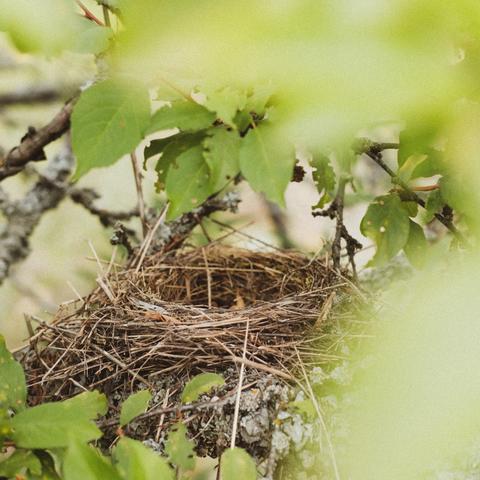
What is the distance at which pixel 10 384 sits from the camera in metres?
1.07

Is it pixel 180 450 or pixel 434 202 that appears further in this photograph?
pixel 434 202

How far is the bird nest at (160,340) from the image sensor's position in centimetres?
124

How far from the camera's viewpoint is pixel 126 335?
1335 millimetres

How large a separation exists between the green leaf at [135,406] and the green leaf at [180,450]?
0.06 metres

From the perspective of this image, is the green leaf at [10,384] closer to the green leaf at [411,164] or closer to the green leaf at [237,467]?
the green leaf at [237,467]

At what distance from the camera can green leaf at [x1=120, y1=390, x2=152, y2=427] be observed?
1.05 metres

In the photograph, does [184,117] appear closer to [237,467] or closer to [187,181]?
[187,181]

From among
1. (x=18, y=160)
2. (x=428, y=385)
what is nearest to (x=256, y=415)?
(x=428, y=385)

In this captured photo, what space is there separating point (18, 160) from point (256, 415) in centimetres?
95

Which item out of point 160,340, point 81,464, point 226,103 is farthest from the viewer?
point 160,340

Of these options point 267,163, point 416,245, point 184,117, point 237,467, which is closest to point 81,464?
point 237,467

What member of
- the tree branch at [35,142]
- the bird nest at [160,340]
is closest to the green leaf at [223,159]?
the bird nest at [160,340]

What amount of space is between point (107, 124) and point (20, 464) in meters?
0.45

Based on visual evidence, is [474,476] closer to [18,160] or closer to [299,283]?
[299,283]
